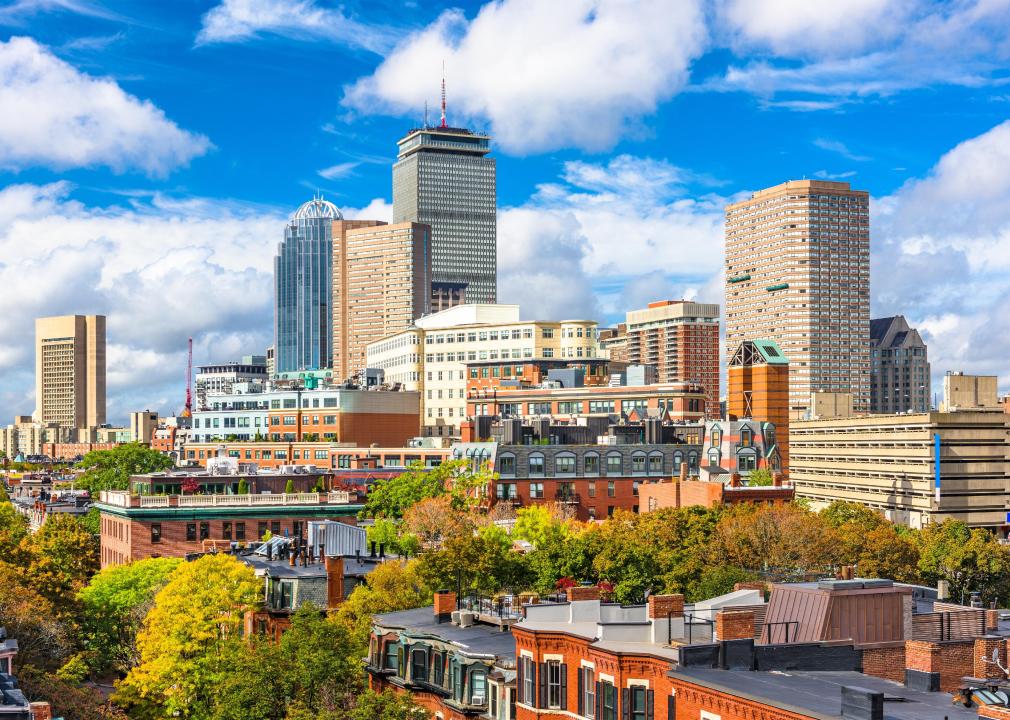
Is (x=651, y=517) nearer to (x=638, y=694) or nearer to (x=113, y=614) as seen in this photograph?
(x=113, y=614)

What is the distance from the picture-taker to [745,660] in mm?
44062

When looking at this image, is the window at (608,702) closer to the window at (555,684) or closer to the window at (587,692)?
the window at (587,692)

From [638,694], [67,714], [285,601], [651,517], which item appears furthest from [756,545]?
[638,694]

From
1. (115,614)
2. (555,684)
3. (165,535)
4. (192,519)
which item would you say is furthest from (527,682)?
(192,519)

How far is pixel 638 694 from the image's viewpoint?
45.9 metres

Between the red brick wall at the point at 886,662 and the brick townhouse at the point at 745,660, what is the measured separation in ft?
0.15

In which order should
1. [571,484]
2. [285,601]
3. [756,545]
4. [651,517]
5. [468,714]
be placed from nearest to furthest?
[468,714] < [285,601] < [756,545] < [651,517] < [571,484]

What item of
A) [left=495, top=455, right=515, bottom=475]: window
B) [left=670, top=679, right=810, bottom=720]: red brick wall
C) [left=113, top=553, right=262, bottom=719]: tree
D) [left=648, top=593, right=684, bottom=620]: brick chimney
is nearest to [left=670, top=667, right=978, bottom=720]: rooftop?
[left=670, top=679, right=810, bottom=720]: red brick wall

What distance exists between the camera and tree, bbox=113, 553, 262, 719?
7969 cm

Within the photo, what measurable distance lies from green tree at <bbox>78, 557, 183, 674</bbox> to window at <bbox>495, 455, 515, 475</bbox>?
267 ft

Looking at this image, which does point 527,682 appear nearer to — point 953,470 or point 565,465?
point 953,470

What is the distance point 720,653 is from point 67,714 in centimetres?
3630

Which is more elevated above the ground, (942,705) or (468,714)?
(942,705)

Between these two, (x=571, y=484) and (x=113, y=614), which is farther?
(x=571, y=484)
